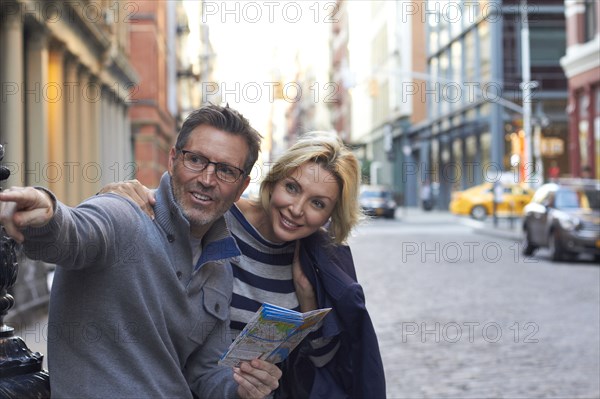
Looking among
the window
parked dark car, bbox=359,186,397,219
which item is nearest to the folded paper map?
parked dark car, bbox=359,186,397,219

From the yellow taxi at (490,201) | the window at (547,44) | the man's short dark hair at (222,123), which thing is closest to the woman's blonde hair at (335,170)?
the man's short dark hair at (222,123)

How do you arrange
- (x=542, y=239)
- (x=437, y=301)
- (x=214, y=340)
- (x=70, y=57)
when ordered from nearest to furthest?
(x=214, y=340), (x=437, y=301), (x=542, y=239), (x=70, y=57)

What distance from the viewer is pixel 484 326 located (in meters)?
10.5

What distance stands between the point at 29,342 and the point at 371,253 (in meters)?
14.6

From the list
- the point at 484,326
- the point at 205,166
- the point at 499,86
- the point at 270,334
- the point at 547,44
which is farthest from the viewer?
the point at 547,44

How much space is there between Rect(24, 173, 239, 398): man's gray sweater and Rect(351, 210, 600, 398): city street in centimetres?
143

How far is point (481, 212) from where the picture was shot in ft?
135

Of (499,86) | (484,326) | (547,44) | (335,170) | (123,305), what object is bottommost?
(484,326)

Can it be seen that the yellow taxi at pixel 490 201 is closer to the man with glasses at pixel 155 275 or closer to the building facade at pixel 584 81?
the building facade at pixel 584 81

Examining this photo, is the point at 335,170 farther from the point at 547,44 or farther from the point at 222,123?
the point at 547,44

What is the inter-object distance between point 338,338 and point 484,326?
23.4 ft

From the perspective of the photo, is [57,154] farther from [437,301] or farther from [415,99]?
[415,99]

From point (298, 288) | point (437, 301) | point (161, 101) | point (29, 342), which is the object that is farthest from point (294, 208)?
point (161, 101)

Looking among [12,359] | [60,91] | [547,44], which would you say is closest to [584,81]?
[547,44]
